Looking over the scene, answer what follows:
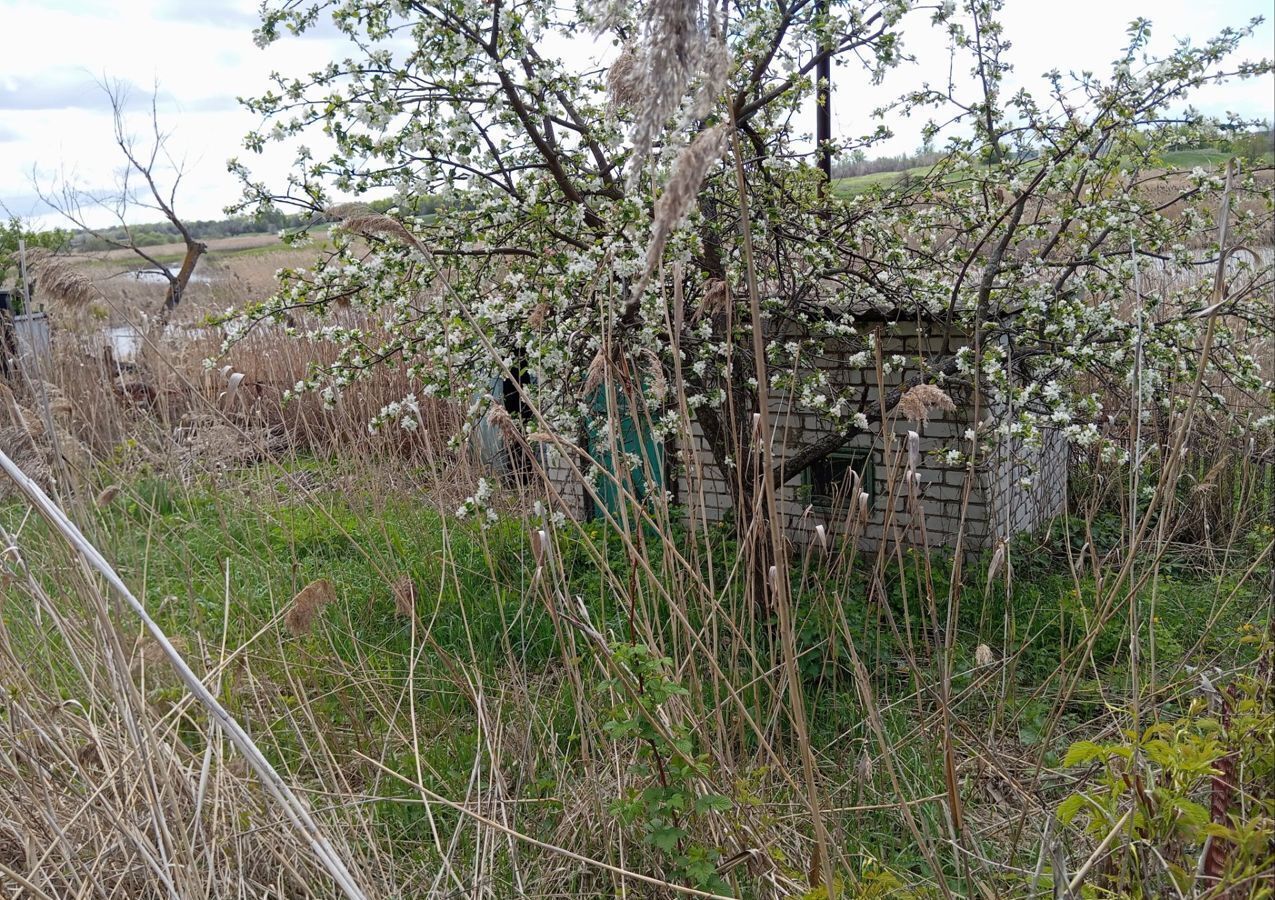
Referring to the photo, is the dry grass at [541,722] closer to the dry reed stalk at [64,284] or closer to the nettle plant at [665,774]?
the nettle plant at [665,774]

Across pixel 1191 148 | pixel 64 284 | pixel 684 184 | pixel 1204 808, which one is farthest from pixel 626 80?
pixel 1191 148

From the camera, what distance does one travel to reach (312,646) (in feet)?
11.5

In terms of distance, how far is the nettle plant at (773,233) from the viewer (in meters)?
3.97

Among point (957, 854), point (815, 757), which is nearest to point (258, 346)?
point (815, 757)

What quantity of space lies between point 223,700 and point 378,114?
2.40m

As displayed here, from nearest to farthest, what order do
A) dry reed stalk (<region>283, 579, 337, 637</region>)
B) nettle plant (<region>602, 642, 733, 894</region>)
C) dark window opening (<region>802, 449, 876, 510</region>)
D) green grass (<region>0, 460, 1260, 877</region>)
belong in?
nettle plant (<region>602, 642, 733, 894</region>) → dry reed stalk (<region>283, 579, 337, 637</region>) → green grass (<region>0, 460, 1260, 877</region>) → dark window opening (<region>802, 449, 876, 510</region>)

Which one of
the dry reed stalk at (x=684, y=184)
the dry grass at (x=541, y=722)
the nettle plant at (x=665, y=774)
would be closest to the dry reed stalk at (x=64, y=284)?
the dry grass at (x=541, y=722)

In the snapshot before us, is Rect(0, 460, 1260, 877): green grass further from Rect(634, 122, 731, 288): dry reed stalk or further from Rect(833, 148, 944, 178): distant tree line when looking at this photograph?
Rect(833, 148, 944, 178): distant tree line

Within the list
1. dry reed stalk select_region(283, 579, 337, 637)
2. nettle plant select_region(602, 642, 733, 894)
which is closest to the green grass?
nettle plant select_region(602, 642, 733, 894)

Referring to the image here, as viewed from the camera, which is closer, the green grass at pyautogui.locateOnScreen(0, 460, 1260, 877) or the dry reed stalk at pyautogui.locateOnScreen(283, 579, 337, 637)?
the dry reed stalk at pyautogui.locateOnScreen(283, 579, 337, 637)

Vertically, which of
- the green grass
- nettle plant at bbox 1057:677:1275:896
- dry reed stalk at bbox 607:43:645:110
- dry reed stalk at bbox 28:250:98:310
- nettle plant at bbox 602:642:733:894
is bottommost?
the green grass

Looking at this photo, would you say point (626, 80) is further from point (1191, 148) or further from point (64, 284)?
point (1191, 148)

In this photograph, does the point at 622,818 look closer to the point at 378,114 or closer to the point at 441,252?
the point at 441,252

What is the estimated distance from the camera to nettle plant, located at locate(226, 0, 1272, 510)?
13.0ft
